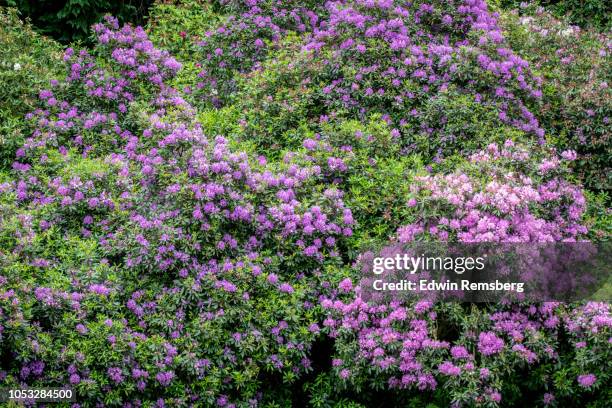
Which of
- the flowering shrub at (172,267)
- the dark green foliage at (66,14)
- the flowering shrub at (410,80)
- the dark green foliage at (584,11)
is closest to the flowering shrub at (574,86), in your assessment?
the flowering shrub at (410,80)

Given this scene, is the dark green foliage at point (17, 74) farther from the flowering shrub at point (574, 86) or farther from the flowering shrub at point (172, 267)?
the flowering shrub at point (574, 86)

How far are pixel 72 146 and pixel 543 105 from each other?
15.1 ft

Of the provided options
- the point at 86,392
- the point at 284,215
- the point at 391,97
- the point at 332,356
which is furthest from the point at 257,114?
the point at 86,392

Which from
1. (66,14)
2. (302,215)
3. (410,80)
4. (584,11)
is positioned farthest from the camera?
(584,11)

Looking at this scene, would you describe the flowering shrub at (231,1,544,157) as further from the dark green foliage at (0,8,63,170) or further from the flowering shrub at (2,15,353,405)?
the dark green foliage at (0,8,63,170)

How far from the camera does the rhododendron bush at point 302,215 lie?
5340 mm

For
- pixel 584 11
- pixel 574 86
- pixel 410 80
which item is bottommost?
pixel 410 80

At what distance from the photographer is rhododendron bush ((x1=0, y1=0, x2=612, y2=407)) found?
534cm

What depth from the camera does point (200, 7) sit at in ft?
31.9

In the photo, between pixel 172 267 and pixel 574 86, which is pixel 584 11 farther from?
pixel 172 267

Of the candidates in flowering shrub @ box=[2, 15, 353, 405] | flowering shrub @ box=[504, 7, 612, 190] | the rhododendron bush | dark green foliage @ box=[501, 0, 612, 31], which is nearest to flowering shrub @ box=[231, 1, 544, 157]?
the rhododendron bush

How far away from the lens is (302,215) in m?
6.14

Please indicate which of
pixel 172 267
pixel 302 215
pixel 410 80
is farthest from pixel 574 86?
pixel 172 267

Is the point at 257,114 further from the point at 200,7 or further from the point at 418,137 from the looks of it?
the point at 200,7
